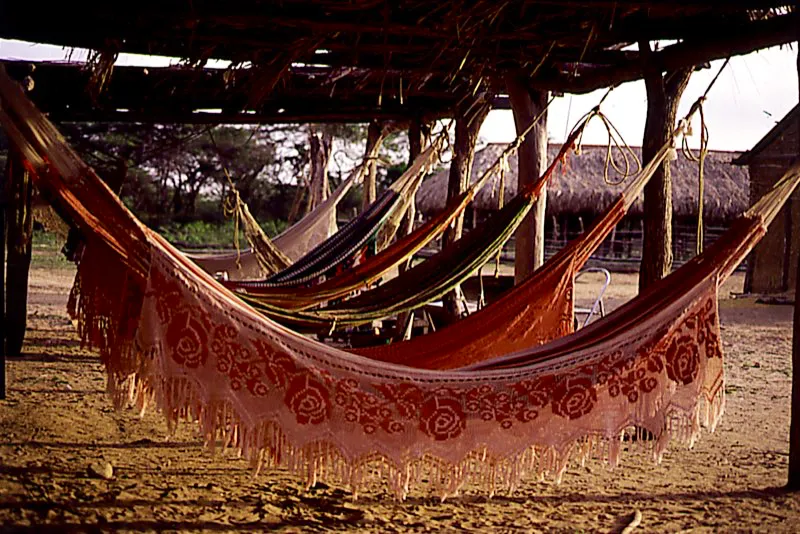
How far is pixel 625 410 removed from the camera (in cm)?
235

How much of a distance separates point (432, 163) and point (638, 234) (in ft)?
33.8

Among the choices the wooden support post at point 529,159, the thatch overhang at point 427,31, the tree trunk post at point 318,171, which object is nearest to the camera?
the thatch overhang at point 427,31

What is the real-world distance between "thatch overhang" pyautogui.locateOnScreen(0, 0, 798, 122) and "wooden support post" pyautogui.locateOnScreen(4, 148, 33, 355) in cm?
123

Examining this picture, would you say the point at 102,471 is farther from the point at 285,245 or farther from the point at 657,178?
the point at 285,245

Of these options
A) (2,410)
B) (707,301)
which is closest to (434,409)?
(707,301)

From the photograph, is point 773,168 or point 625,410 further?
point 773,168

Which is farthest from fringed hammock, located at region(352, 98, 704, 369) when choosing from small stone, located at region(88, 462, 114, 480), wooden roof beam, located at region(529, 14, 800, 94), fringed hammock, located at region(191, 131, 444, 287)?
fringed hammock, located at region(191, 131, 444, 287)

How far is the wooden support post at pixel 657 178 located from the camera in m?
3.16

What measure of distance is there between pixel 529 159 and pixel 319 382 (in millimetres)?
1854

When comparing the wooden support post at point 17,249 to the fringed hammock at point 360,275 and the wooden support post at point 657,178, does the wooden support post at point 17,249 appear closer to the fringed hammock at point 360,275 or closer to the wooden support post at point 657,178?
the fringed hammock at point 360,275

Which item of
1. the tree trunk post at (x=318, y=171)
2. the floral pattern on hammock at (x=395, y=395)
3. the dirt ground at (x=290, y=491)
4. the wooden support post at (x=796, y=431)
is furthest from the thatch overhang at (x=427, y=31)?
the tree trunk post at (x=318, y=171)

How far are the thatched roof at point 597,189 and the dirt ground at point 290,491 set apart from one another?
9.75 metres

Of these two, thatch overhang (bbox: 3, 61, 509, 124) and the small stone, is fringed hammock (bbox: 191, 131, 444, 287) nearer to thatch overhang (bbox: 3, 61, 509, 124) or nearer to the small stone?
thatch overhang (bbox: 3, 61, 509, 124)

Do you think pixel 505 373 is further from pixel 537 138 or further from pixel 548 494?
pixel 537 138
